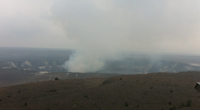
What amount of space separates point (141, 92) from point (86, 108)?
421 inches

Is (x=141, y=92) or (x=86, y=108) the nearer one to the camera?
(x=86, y=108)

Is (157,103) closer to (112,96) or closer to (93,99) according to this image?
(112,96)

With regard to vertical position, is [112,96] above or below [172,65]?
below

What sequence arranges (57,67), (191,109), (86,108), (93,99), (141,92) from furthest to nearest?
(57,67), (141,92), (93,99), (86,108), (191,109)

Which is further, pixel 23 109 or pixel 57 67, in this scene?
pixel 57 67

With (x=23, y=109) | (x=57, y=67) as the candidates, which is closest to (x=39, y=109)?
(x=23, y=109)

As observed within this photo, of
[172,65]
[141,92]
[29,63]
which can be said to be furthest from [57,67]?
[141,92]

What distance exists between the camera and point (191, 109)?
15367 mm

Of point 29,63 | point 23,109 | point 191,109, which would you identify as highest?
point 29,63

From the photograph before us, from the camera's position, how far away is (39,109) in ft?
59.2

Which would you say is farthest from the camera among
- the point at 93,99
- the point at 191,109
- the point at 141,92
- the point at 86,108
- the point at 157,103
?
the point at 141,92

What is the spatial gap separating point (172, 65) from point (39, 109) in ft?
551

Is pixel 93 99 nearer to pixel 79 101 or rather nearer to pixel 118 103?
pixel 79 101

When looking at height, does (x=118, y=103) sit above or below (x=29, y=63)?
below
